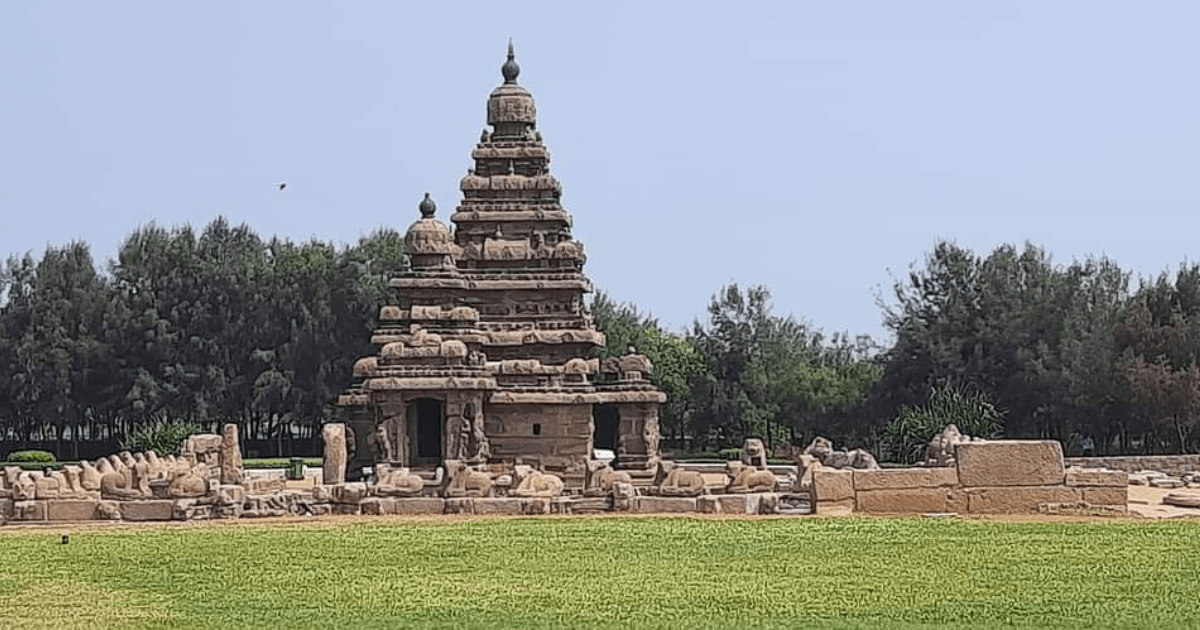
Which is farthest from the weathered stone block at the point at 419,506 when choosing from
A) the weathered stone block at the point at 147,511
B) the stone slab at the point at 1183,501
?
the stone slab at the point at 1183,501

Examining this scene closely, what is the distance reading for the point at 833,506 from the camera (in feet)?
81.4

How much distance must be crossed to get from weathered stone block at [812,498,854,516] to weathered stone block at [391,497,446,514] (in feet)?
19.7

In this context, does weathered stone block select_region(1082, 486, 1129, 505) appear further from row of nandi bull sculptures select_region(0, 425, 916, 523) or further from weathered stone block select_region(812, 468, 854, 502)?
row of nandi bull sculptures select_region(0, 425, 916, 523)

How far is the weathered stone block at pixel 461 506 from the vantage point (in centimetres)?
2727

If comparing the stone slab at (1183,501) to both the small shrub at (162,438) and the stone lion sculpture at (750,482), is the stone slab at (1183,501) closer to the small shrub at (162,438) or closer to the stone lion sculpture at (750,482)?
the stone lion sculpture at (750,482)

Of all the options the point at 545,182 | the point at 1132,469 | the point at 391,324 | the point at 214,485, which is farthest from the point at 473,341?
the point at 1132,469

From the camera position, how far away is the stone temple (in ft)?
125

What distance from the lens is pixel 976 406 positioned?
49531 mm

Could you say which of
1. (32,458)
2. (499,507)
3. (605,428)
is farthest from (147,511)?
(32,458)

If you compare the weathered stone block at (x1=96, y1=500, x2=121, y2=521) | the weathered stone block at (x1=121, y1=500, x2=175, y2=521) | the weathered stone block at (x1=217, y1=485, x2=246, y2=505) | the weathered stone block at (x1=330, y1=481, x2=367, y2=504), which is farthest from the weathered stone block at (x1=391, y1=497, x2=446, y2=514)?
the weathered stone block at (x1=96, y1=500, x2=121, y2=521)

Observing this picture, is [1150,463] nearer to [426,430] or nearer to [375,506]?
[426,430]

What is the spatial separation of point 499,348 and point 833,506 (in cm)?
1739

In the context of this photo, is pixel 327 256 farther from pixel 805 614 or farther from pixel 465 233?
pixel 805 614

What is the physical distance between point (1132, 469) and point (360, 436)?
18.0 m
